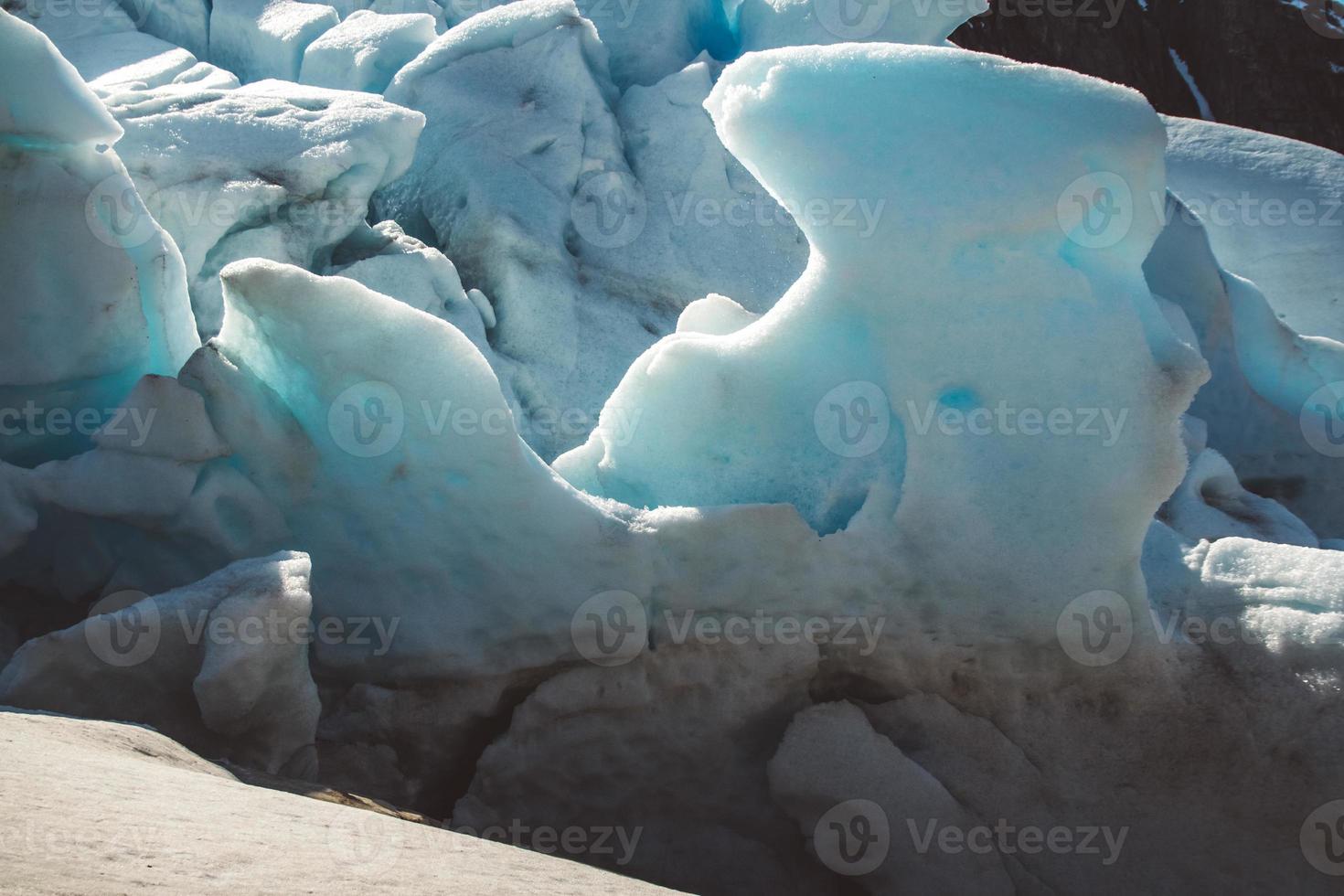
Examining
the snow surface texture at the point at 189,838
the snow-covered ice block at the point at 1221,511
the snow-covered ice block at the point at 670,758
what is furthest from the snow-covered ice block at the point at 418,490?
the snow-covered ice block at the point at 1221,511

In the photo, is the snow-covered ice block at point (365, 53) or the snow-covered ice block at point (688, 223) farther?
the snow-covered ice block at point (365, 53)

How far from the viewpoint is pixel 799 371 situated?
2979 mm

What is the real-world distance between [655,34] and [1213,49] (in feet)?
26.1

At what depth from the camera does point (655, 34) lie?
6.75 metres

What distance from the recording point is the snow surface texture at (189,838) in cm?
133

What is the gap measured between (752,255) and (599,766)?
3.64 metres

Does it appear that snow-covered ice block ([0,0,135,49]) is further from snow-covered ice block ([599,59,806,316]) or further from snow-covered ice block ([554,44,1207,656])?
snow-covered ice block ([554,44,1207,656])

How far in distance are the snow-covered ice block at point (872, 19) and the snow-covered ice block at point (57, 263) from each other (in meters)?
3.97

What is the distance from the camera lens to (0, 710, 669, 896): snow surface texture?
1.33 meters

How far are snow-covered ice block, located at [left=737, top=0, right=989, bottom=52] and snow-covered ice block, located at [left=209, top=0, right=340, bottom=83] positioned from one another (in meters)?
2.48

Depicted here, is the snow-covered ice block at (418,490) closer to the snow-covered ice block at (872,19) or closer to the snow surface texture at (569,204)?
the snow surface texture at (569,204)

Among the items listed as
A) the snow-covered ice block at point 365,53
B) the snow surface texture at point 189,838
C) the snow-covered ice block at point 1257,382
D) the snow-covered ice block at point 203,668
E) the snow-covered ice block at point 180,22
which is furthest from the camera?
the snow-covered ice block at point 180,22

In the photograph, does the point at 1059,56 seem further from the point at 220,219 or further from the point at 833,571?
the point at 833,571

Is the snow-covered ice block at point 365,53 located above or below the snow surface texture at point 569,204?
above
